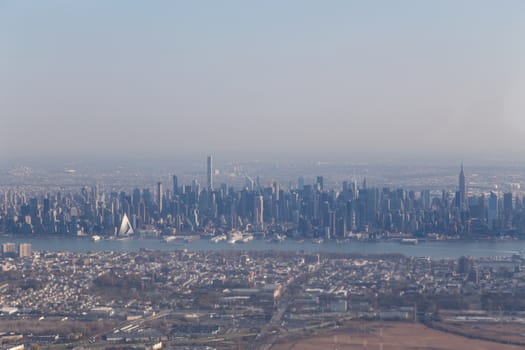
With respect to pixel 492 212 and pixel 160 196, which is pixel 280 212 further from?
pixel 492 212

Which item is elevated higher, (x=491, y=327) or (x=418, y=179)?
(x=418, y=179)

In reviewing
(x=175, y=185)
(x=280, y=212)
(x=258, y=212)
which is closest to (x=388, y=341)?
(x=258, y=212)

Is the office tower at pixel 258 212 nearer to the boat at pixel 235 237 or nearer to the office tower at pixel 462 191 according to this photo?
the boat at pixel 235 237

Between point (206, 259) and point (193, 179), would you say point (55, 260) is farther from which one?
point (193, 179)

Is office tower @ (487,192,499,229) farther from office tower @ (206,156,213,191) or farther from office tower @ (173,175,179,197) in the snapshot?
office tower @ (206,156,213,191)

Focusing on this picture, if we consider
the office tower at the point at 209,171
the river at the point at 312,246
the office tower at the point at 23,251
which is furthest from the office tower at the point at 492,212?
the office tower at the point at 23,251

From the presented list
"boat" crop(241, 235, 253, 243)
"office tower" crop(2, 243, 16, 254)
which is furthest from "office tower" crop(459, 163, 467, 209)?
"office tower" crop(2, 243, 16, 254)

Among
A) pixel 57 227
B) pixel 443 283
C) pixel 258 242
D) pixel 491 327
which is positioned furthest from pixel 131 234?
pixel 491 327
